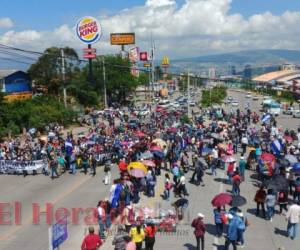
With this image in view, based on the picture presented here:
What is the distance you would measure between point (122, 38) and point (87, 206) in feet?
338

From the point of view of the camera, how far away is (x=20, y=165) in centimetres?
2680

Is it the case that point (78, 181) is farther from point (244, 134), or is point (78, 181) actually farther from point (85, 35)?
point (85, 35)

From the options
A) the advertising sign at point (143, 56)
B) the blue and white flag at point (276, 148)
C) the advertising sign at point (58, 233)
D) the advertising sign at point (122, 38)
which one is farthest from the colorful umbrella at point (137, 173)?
the advertising sign at point (122, 38)

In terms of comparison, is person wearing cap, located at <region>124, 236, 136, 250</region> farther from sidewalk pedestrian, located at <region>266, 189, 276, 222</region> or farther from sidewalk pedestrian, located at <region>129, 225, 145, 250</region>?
sidewalk pedestrian, located at <region>266, 189, 276, 222</region>

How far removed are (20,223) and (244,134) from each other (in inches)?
825

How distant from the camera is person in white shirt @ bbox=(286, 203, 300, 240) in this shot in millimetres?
15164

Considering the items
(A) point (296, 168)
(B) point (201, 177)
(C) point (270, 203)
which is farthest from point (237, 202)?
(B) point (201, 177)

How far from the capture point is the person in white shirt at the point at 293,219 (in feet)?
49.8

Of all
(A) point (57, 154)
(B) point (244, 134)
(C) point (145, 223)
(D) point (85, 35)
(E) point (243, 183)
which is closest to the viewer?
(C) point (145, 223)

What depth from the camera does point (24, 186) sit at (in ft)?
78.5

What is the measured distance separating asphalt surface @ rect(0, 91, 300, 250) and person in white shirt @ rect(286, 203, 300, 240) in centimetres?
27

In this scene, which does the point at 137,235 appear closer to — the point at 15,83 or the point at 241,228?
the point at 241,228

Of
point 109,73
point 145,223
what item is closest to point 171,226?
point 145,223

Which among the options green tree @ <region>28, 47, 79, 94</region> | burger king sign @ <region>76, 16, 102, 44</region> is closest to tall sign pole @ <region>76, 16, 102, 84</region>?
burger king sign @ <region>76, 16, 102, 44</region>
